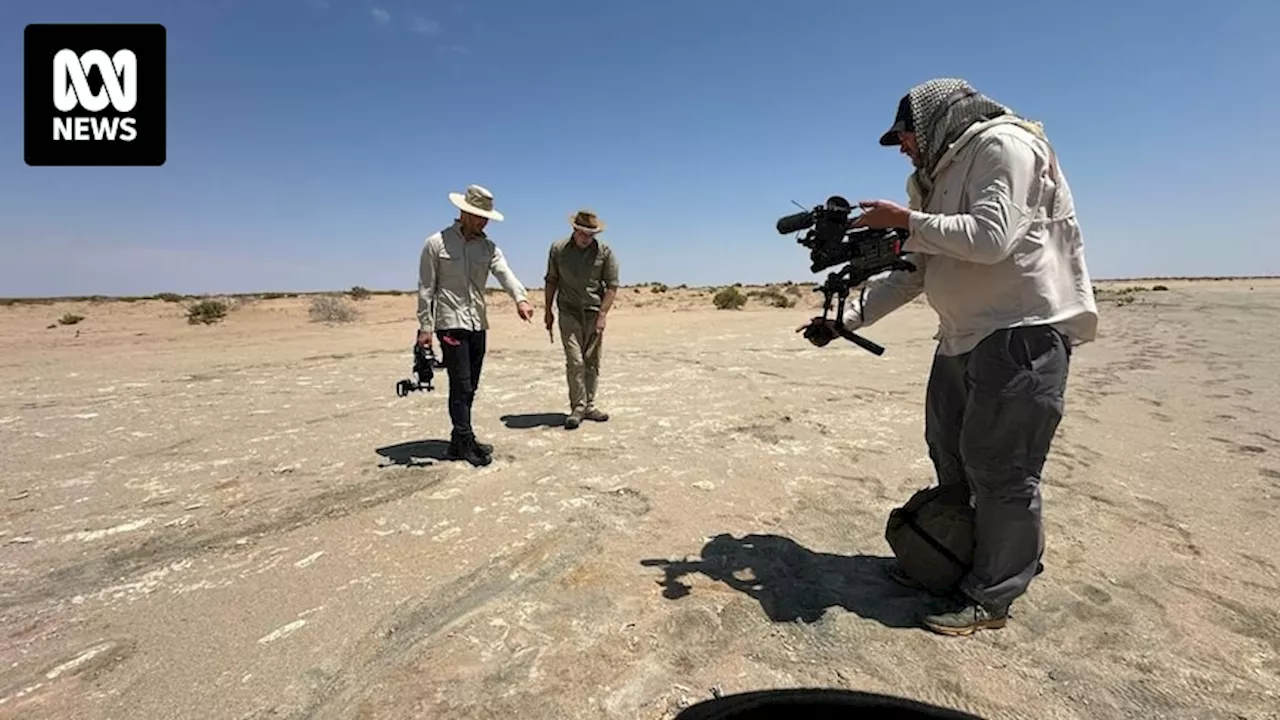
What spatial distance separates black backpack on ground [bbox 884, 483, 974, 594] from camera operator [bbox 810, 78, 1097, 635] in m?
0.08

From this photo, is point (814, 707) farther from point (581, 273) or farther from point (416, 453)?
point (581, 273)

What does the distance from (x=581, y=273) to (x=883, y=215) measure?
4012 mm

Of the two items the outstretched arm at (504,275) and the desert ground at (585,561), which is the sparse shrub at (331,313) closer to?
the desert ground at (585,561)

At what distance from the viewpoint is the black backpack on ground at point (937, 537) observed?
2713mm

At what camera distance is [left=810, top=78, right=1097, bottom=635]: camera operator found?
2270mm

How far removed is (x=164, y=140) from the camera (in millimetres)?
9375

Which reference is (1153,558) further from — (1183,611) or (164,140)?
(164,140)

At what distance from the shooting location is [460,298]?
189 inches

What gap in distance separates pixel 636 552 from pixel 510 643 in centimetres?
99

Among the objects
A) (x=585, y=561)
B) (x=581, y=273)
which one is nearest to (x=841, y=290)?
(x=585, y=561)

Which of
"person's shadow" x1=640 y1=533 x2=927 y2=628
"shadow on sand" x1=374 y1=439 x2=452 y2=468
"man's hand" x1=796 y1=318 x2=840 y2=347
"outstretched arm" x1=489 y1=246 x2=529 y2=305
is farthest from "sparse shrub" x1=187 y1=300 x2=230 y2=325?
"man's hand" x1=796 y1=318 x2=840 y2=347

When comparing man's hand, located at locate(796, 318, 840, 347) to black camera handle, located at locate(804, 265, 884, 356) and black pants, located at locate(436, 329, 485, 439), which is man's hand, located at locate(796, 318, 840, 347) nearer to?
black camera handle, located at locate(804, 265, 884, 356)

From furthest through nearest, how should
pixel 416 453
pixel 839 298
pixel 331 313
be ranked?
pixel 331 313 → pixel 416 453 → pixel 839 298

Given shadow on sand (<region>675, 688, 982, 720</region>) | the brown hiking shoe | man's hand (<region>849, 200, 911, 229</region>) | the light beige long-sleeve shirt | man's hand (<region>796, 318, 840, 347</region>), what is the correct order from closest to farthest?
shadow on sand (<region>675, 688, 982, 720</region>)
the light beige long-sleeve shirt
man's hand (<region>849, 200, 911, 229</region>)
the brown hiking shoe
man's hand (<region>796, 318, 840, 347</region>)
